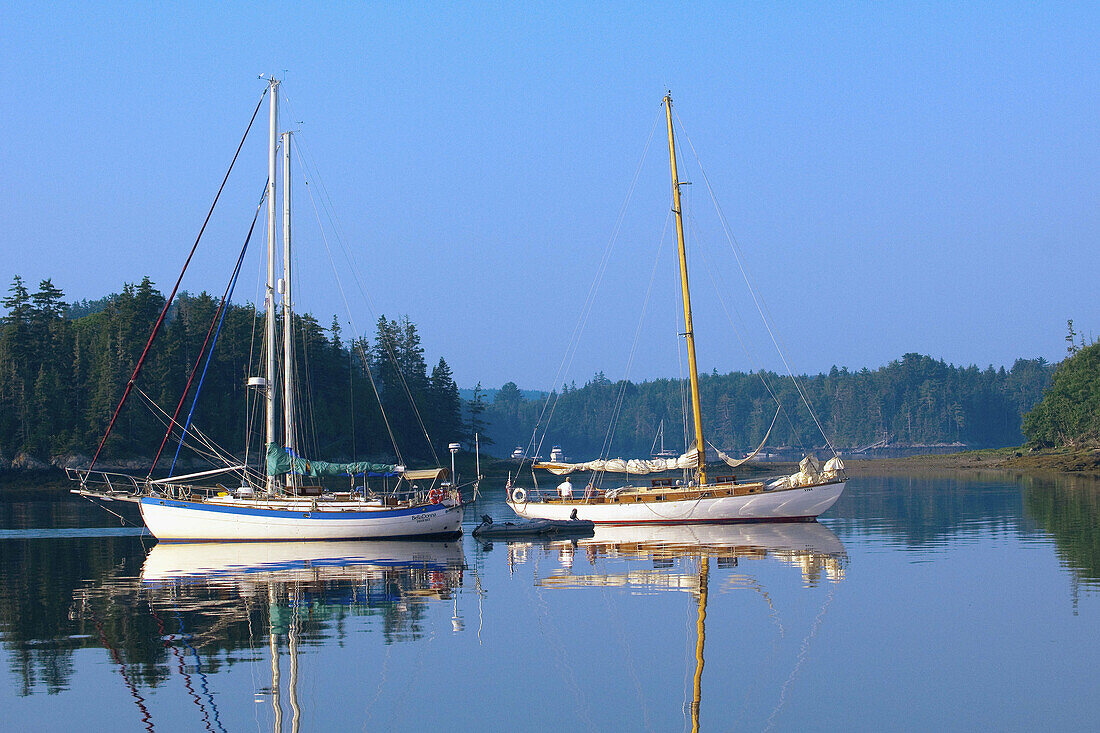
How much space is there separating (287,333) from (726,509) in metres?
20.0

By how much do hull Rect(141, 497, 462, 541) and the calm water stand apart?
3.79 ft

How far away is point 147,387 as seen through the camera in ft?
345

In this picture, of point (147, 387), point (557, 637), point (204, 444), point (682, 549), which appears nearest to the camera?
point (557, 637)

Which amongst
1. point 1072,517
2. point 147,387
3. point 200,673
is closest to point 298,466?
point 200,673

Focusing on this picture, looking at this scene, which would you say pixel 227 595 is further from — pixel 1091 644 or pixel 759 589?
pixel 1091 644

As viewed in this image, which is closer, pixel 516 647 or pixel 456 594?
pixel 516 647

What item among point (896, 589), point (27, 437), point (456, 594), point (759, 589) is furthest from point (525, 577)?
point (27, 437)

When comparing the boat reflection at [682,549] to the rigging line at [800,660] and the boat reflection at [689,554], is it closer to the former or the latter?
the boat reflection at [689,554]

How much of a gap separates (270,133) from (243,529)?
51.7ft

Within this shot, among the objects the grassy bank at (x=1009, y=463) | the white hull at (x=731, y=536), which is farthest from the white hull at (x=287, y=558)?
the grassy bank at (x=1009, y=463)

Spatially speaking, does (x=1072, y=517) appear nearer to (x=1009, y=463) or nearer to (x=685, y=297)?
(x=685, y=297)

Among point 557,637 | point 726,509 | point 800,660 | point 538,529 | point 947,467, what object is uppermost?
point 726,509

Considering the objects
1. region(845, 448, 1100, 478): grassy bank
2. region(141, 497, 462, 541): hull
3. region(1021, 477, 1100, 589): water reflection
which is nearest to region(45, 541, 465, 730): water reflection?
region(141, 497, 462, 541): hull

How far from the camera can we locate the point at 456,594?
28203 millimetres
